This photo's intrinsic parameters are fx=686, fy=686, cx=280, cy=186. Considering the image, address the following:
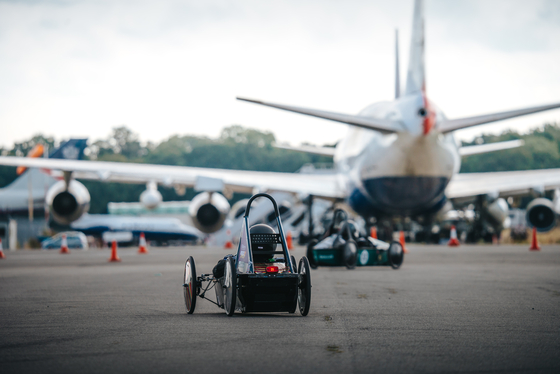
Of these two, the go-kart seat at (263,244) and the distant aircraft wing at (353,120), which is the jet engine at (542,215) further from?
the go-kart seat at (263,244)

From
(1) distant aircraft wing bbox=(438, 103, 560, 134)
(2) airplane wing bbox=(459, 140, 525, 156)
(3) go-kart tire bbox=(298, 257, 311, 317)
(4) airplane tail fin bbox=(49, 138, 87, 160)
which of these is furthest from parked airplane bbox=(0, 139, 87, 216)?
(3) go-kart tire bbox=(298, 257, 311, 317)

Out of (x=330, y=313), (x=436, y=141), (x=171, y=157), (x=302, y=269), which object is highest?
(x=171, y=157)

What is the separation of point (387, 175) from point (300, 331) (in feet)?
49.4

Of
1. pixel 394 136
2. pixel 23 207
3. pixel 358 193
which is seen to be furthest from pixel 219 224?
pixel 23 207

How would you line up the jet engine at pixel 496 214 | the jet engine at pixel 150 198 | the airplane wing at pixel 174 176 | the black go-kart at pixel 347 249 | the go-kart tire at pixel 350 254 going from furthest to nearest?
1. the jet engine at pixel 496 214
2. the jet engine at pixel 150 198
3. the airplane wing at pixel 174 176
4. the black go-kart at pixel 347 249
5. the go-kart tire at pixel 350 254

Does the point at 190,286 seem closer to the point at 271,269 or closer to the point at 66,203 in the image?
the point at 271,269

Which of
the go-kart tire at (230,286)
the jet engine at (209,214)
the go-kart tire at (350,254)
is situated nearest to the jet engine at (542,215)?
the jet engine at (209,214)

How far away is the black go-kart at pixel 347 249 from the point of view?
595 inches

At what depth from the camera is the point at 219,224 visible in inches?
1018

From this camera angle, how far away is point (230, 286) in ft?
24.5

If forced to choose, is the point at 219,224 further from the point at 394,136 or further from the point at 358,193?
the point at 394,136

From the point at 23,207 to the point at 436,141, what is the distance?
37.6 metres

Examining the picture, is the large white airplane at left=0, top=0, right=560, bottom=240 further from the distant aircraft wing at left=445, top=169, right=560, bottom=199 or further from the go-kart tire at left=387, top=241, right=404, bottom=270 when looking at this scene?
the go-kart tire at left=387, top=241, right=404, bottom=270

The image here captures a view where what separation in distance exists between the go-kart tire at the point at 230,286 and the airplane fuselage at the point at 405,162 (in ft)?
41.7
